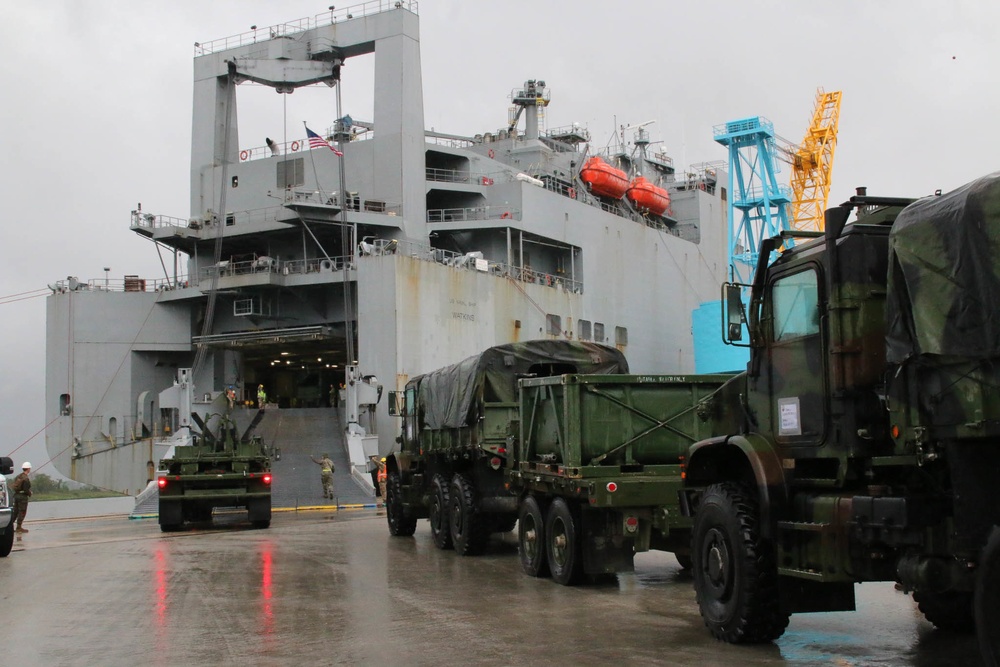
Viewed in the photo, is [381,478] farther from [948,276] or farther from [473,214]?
[948,276]

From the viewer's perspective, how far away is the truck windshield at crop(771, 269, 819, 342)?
24.4 feet

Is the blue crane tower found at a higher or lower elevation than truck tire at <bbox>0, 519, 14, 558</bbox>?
higher

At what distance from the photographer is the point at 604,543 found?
37.3 feet

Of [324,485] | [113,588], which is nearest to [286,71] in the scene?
[324,485]

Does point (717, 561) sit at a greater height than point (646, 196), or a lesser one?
lesser

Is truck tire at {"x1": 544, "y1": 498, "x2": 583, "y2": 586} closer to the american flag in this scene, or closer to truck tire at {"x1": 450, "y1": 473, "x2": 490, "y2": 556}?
truck tire at {"x1": 450, "y1": 473, "x2": 490, "y2": 556}

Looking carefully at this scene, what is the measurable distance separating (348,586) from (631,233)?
142 feet

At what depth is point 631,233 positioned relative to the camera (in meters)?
53.8

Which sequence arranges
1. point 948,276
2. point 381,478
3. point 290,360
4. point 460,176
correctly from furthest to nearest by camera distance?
point 290,360
point 460,176
point 381,478
point 948,276

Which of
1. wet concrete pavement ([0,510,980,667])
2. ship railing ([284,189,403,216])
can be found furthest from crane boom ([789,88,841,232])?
wet concrete pavement ([0,510,980,667])

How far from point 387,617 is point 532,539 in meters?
3.49

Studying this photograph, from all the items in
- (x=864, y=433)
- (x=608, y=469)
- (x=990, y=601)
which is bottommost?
(x=990, y=601)

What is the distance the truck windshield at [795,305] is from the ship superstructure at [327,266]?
3107 cm

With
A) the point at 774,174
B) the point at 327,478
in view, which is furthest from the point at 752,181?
the point at 327,478
